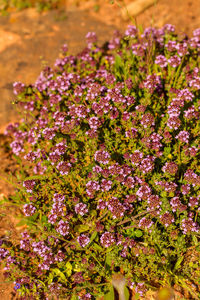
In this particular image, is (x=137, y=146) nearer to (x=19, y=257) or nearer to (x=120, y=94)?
(x=120, y=94)

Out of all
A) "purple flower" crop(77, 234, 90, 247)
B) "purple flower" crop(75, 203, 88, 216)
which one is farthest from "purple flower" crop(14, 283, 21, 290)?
"purple flower" crop(75, 203, 88, 216)

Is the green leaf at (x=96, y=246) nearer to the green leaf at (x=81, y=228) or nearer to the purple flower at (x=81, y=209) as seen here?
the green leaf at (x=81, y=228)

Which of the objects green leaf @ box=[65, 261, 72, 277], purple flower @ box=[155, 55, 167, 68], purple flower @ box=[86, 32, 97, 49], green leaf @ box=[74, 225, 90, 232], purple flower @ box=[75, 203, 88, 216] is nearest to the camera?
purple flower @ box=[75, 203, 88, 216]

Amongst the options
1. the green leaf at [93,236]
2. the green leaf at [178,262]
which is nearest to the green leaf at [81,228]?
the green leaf at [93,236]

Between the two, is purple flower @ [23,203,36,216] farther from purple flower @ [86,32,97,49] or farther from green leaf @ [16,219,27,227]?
purple flower @ [86,32,97,49]

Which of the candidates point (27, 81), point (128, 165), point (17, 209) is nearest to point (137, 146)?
point (128, 165)

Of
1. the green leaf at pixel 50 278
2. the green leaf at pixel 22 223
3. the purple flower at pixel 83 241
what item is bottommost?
the green leaf at pixel 50 278

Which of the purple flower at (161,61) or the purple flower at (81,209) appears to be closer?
the purple flower at (81,209)

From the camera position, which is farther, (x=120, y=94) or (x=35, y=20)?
(x=35, y=20)

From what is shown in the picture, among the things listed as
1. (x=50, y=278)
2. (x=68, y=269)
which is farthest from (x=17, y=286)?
(x=68, y=269)
